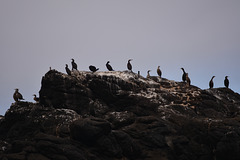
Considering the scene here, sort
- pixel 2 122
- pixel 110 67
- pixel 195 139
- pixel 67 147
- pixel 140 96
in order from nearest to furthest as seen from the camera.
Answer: pixel 67 147 → pixel 195 139 → pixel 2 122 → pixel 140 96 → pixel 110 67

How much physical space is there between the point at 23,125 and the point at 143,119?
1134 centimetres

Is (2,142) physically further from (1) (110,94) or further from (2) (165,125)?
(2) (165,125)

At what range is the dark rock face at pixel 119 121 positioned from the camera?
2381 cm

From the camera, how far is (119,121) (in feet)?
90.3

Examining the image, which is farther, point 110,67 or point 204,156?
point 110,67

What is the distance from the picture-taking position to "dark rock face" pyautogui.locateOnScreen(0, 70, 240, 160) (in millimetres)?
23812

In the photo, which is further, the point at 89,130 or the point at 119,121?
the point at 119,121

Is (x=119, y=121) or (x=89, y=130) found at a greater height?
(x=119, y=121)

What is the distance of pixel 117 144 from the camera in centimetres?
2442

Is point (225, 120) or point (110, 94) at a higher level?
point (110, 94)

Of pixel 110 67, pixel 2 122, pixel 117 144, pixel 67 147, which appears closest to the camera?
pixel 67 147

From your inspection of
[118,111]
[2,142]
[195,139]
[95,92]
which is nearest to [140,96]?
[118,111]

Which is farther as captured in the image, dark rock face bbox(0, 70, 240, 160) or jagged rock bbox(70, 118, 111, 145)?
jagged rock bbox(70, 118, 111, 145)

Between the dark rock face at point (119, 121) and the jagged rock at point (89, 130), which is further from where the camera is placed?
the jagged rock at point (89, 130)
